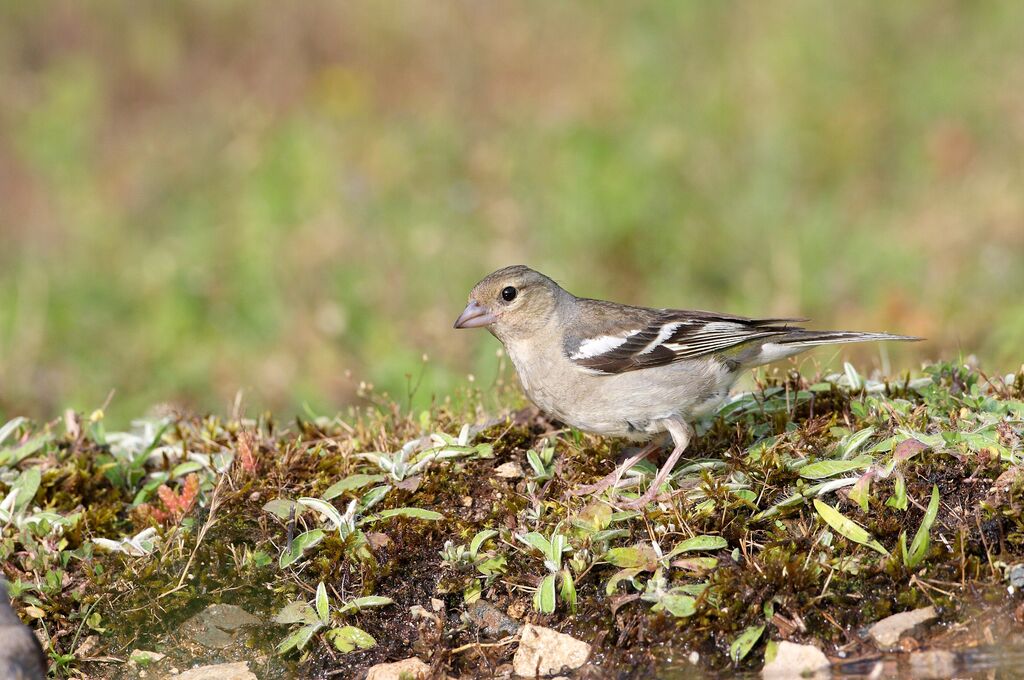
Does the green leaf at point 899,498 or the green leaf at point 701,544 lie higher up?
the green leaf at point 899,498

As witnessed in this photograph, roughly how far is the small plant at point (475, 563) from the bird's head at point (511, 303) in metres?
1.38

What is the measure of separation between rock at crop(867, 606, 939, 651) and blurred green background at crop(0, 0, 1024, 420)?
315cm

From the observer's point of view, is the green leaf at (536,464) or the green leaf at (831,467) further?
the green leaf at (536,464)

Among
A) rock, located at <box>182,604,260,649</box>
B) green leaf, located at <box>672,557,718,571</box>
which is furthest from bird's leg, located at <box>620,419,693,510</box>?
rock, located at <box>182,604,260,649</box>

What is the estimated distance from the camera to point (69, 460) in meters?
5.67

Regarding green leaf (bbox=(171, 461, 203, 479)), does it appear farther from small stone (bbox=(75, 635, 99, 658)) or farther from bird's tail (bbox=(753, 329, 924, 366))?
bird's tail (bbox=(753, 329, 924, 366))

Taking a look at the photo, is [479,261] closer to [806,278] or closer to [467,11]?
[806,278]

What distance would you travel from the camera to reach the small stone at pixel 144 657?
182 inches

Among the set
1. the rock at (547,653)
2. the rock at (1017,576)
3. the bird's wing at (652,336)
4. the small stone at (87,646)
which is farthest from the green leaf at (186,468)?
the rock at (1017,576)

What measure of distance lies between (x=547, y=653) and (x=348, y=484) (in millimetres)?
1291

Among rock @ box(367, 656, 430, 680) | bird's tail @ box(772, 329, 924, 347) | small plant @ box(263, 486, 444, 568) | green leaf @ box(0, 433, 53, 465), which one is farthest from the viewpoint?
green leaf @ box(0, 433, 53, 465)

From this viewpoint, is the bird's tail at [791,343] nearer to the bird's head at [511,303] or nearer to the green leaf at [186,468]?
the bird's head at [511,303]

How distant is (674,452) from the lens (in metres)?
5.20

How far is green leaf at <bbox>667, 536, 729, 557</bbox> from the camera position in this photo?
178 inches
